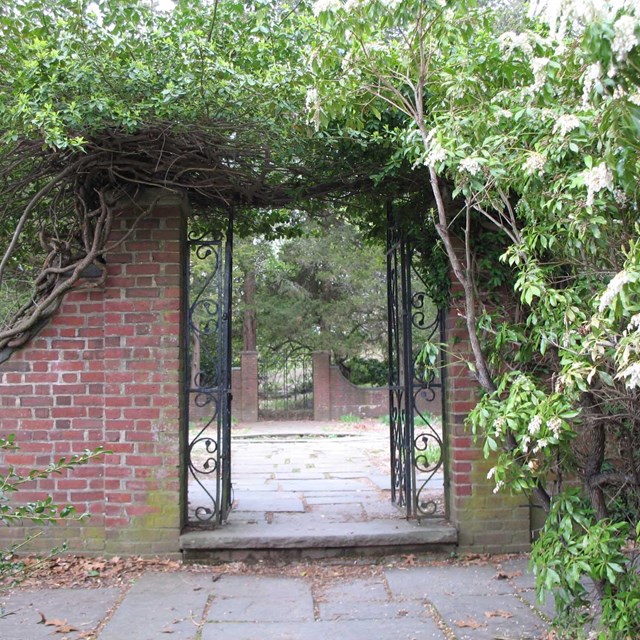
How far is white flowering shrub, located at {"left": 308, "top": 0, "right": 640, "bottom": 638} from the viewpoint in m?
2.30

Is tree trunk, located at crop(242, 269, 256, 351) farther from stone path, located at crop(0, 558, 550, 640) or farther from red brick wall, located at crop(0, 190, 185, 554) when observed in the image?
stone path, located at crop(0, 558, 550, 640)

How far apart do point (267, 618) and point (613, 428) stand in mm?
2004

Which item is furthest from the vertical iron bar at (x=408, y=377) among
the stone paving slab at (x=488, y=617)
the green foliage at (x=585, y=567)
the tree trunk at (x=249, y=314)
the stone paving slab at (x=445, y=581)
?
the tree trunk at (x=249, y=314)

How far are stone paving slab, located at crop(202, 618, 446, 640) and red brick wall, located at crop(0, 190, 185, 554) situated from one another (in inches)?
46.5

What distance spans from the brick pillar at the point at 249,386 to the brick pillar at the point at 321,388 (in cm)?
155

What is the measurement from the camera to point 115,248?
447cm

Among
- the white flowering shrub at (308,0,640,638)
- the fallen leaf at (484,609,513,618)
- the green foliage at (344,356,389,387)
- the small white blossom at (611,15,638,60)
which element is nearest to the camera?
the small white blossom at (611,15,638,60)

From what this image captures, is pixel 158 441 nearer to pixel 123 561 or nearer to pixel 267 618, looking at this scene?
pixel 123 561

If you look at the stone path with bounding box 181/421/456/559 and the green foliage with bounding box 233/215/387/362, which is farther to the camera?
the green foliage with bounding box 233/215/387/362

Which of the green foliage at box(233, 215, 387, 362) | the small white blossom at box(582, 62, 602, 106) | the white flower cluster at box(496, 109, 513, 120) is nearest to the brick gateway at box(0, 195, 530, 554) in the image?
the white flower cluster at box(496, 109, 513, 120)

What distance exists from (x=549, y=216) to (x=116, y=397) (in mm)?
3001

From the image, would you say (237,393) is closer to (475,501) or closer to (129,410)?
(129,410)

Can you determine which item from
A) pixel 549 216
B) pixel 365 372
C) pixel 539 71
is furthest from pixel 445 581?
pixel 365 372

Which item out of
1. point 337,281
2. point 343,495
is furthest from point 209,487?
point 337,281
